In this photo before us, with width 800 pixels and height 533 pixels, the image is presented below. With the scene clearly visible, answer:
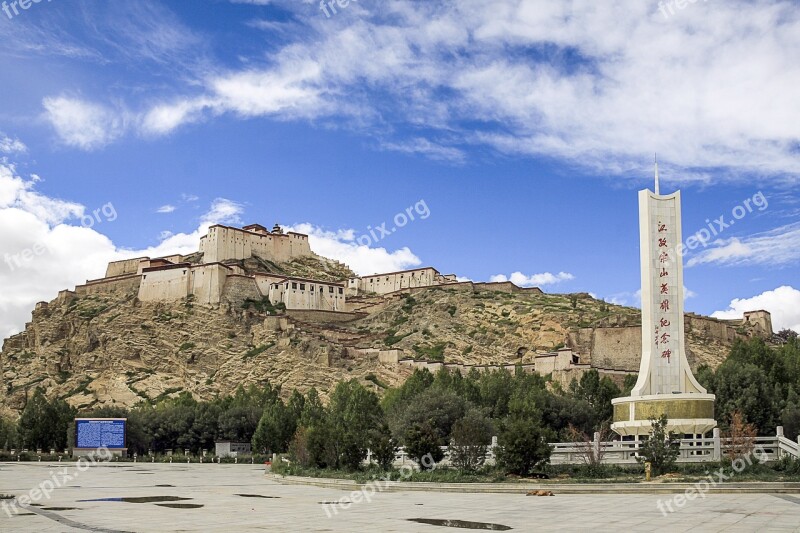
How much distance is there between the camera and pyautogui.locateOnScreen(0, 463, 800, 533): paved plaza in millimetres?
13578

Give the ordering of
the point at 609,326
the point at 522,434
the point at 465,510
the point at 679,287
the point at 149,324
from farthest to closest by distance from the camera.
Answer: the point at 149,324, the point at 609,326, the point at 679,287, the point at 522,434, the point at 465,510

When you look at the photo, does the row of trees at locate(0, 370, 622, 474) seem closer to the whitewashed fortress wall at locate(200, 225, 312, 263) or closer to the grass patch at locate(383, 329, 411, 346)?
the grass patch at locate(383, 329, 411, 346)

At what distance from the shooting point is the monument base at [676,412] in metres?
31.5

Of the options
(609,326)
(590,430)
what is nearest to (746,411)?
(590,430)

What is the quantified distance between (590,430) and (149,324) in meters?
63.9

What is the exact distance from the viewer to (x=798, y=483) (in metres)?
20.3

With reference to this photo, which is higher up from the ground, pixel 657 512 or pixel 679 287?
pixel 679 287

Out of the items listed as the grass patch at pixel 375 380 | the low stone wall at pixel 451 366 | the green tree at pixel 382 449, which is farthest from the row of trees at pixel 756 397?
the grass patch at pixel 375 380

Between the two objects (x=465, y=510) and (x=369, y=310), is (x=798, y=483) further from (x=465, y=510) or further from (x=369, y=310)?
(x=369, y=310)

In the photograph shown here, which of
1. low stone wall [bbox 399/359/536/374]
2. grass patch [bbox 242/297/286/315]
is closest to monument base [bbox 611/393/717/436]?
low stone wall [bbox 399/359/536/374]

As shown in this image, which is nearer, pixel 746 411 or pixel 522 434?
pixel 522 434
